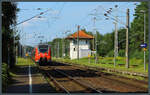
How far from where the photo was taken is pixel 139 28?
257ft

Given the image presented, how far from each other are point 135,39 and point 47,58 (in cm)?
3947

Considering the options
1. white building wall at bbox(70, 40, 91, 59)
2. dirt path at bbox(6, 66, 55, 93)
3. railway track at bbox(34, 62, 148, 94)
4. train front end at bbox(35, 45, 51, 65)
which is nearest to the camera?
dirt path at bbox(6, 66, 55, 93)

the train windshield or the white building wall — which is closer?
the train windshield

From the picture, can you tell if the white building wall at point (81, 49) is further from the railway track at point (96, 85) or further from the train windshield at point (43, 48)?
the railway track at point (96, 85)

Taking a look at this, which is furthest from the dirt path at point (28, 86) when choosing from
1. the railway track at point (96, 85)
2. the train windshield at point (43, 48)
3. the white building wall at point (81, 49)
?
the white building wall at point (81, 49)

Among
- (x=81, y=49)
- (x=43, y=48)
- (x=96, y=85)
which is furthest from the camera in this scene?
(x=81, y=49)

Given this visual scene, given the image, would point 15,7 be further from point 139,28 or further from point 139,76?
point 139,28

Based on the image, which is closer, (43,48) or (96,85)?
(96,85)

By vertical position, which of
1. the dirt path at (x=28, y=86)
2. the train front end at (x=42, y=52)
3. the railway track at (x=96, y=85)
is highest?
the train front end at (x=42, y=52)

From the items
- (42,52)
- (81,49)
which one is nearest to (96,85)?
(42,52)

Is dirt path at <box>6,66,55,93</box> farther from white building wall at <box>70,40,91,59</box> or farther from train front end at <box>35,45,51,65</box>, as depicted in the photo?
white building wall at <box>70,40,91,59</box>

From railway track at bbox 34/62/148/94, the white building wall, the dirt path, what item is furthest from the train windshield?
the white building wall

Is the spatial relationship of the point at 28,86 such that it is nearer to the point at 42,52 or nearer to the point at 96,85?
the point at 96,85

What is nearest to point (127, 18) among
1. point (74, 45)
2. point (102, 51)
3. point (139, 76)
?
point (139, 76)
